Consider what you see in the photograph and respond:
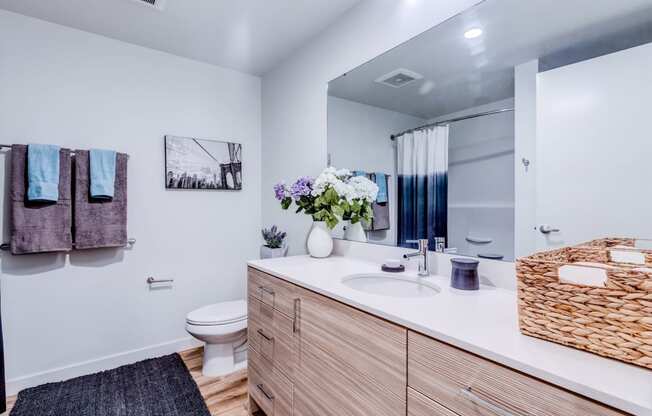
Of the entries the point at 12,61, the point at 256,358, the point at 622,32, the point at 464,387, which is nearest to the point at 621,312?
the point at 464,387

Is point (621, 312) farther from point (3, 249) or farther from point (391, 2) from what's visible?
point (3, 249)

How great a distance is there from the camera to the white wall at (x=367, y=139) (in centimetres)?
172

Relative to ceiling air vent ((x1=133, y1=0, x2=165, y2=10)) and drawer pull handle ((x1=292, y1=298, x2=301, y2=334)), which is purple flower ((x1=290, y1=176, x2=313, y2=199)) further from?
ceiling air vent ((x1=133, y1=0, x2=165, y2=10))

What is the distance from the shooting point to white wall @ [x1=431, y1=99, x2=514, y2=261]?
123 cm

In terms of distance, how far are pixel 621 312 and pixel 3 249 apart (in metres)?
2.85

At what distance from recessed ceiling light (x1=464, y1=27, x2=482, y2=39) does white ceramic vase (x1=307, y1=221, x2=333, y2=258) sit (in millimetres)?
1186

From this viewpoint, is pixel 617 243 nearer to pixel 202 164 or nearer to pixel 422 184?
pixel 422 184

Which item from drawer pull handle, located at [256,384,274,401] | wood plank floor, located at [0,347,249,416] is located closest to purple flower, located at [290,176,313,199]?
drawer pull handle, located at [256,384,274,401]

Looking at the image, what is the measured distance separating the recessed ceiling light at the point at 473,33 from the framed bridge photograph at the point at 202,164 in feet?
6.42

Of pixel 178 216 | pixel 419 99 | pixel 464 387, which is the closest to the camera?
pixel 464 387

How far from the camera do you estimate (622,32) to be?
3.12ft

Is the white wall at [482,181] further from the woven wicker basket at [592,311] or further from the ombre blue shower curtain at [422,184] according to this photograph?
the woven wicker basket at [592,311]

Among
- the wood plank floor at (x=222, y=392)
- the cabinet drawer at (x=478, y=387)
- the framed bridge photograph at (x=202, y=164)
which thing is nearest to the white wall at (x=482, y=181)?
the cabinet drawer at (x=478, y=387)

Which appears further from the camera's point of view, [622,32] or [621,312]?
[622,32]
